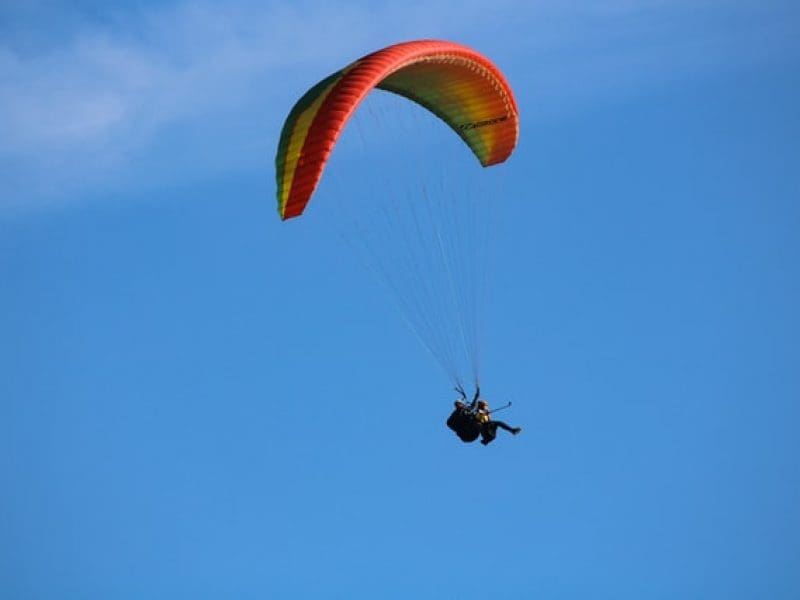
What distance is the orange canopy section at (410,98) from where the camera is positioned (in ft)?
101

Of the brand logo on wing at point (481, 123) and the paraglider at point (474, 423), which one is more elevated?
the brand logo on wing at point (481, 123)

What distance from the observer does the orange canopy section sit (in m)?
30.9

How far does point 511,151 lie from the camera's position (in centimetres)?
3566

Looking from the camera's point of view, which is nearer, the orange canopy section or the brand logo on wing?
the orange canopy section

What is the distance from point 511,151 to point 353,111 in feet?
17.6

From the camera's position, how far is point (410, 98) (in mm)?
35000

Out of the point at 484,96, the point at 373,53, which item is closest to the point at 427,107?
the point at 484,96

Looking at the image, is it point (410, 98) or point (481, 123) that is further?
point (481, 123)

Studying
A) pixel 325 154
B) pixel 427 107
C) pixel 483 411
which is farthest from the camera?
pixel 427 107

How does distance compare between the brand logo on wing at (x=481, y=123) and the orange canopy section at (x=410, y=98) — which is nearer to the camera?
the orange canopy section at (x=410, y=98)

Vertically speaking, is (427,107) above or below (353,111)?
Answer: above

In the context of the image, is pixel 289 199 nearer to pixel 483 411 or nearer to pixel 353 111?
pixel 353 111

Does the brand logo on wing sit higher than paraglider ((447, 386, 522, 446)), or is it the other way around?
the brand logo on wing

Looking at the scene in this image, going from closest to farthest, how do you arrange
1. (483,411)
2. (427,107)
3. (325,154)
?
1. (325,154)
2. (483,411)
3. (427,107)
